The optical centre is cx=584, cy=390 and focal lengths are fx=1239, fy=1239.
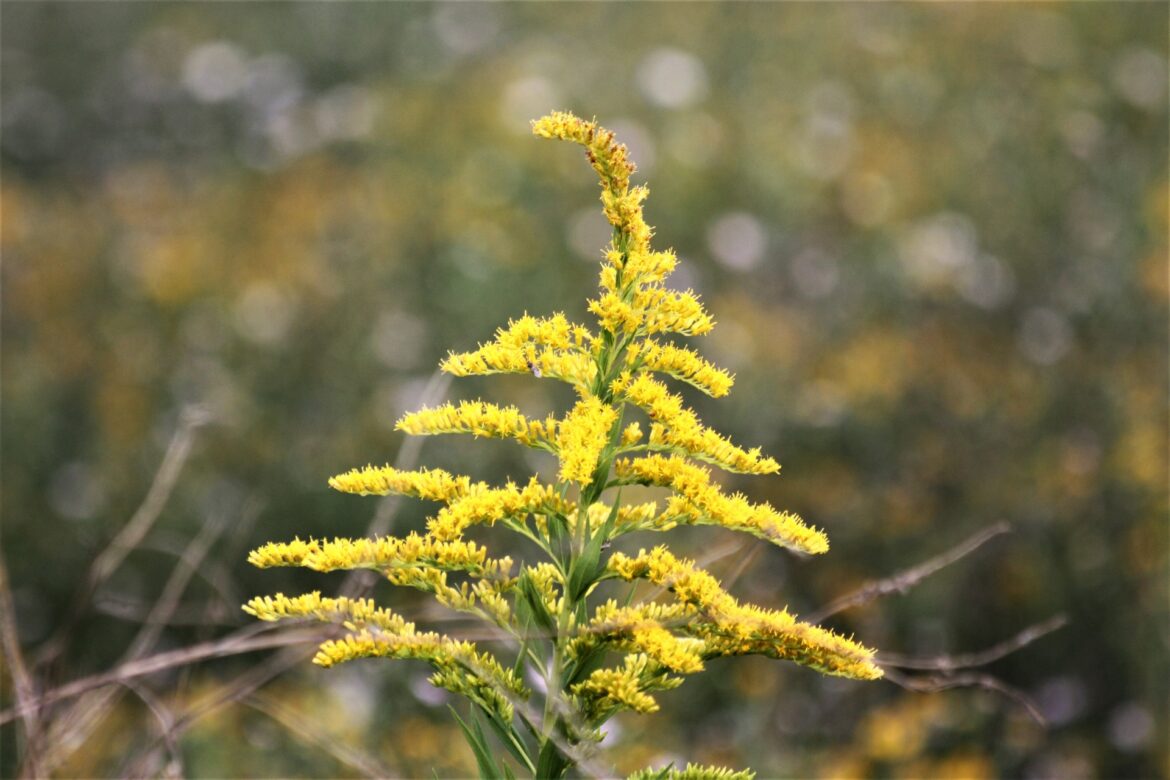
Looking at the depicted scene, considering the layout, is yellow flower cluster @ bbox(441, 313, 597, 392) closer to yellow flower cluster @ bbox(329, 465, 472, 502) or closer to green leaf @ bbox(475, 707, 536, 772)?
yellow flower cluster @ bbox(329, 465, 472, 502)

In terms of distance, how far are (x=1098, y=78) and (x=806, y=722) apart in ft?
18.6

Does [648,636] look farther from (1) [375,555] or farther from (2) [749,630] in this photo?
(1) [375,555]

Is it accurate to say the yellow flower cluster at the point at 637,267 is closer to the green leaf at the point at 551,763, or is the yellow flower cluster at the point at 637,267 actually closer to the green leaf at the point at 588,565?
the green leaf at the point at 588,565

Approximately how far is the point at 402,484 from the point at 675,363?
49 centimetres

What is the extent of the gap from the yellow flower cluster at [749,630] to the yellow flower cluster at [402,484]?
328 mm

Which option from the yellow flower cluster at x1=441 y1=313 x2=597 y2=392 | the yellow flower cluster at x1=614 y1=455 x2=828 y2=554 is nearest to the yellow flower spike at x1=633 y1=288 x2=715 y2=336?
the yellow flower cluster at x1=441 y1=313 x2=597 y2=392

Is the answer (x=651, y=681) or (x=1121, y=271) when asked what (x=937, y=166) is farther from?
(x=651, y=681)

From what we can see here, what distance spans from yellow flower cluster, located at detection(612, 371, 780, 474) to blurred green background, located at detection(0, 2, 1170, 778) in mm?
2272

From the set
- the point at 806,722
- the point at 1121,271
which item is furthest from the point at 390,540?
the point at 1121,271

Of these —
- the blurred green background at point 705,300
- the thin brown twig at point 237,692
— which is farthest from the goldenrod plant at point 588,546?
the blurred green background at point 705,300

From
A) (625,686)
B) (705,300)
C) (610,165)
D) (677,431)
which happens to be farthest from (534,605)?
Result: (705,300)

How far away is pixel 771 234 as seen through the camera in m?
7.69

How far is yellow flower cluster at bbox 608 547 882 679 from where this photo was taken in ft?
6.15

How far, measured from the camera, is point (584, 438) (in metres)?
1.91
